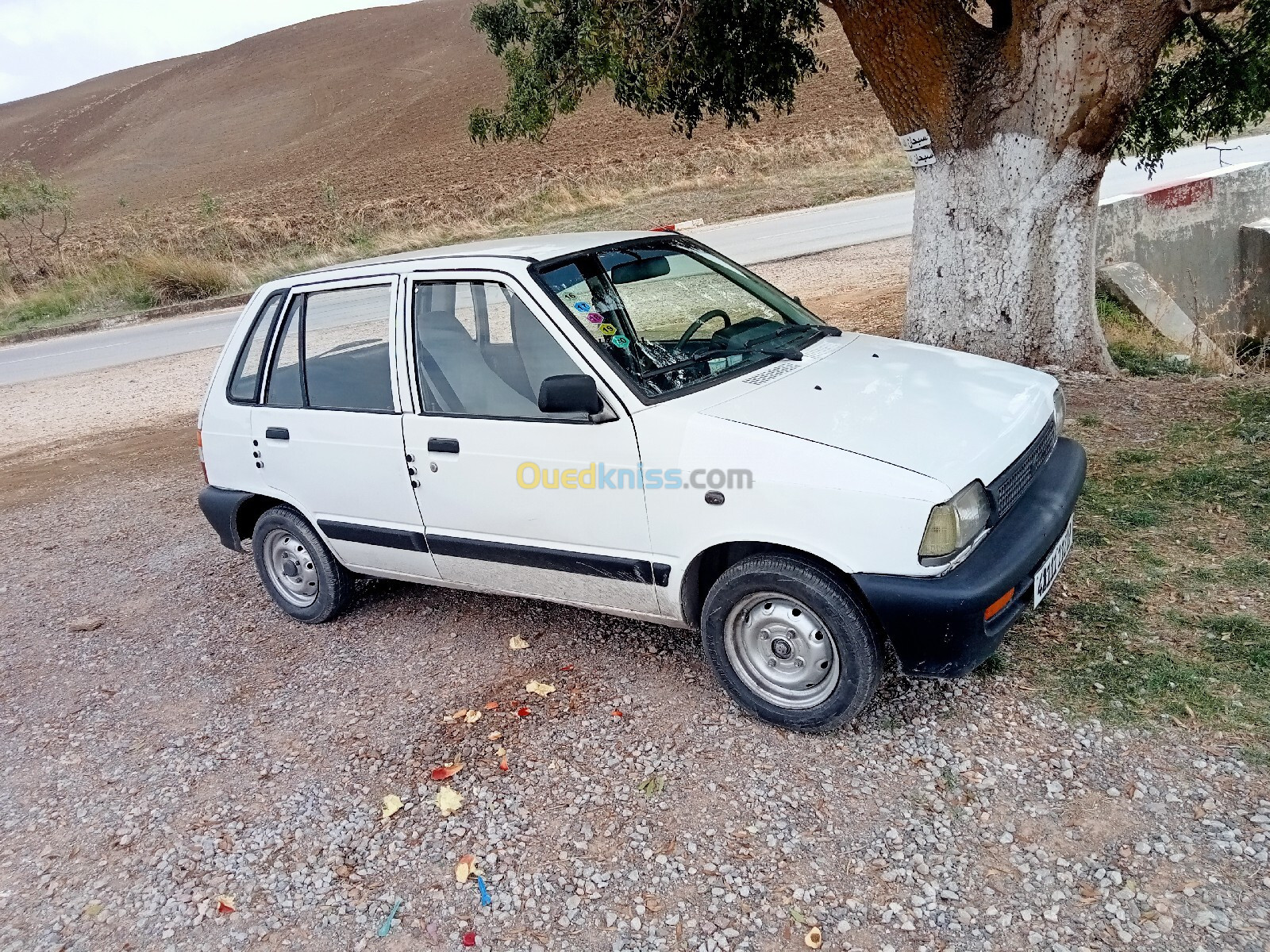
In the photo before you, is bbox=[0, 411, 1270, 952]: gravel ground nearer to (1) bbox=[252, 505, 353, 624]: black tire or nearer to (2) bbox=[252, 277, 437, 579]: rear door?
(1) bbox=[252, 505, 353, 624]: black tire

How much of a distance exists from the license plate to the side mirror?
173 centimetres

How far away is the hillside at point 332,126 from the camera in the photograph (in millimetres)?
A: 34062

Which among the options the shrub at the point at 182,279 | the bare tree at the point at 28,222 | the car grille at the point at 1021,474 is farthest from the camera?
the bare tree at the point at 28,222

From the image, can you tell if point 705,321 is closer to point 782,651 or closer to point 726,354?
point 726,354

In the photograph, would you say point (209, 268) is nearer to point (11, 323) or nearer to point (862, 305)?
point (11, 323)

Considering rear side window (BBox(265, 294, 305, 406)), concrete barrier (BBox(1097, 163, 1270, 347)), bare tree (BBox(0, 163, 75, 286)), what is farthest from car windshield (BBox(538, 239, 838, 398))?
bare tree (BBox(0, 163, 75, 286))

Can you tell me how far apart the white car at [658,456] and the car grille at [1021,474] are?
2cm

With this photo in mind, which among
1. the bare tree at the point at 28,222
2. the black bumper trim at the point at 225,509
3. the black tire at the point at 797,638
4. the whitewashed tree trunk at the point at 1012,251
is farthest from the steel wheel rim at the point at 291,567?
the bare tree at the point at 28,222

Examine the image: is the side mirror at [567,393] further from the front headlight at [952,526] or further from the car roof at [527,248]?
the front headlight at [952,526]

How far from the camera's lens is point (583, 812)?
3338mm

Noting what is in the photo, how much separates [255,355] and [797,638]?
313 cm

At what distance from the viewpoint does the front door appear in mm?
3682

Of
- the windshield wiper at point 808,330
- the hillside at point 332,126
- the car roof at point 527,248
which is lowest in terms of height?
the windshield wiper at point 808,330

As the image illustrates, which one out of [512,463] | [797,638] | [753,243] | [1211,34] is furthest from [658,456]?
[753,243]
